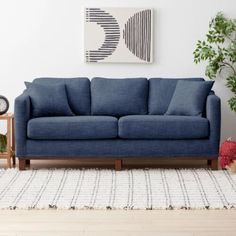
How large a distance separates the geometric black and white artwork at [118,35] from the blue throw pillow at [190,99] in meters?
0.75

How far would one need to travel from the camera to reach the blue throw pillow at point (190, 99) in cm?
562

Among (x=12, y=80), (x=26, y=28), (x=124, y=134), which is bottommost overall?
(x=124, y=134)

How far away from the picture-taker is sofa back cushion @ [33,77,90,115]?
5914mm

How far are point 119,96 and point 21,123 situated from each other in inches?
43.0

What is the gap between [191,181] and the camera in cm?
496

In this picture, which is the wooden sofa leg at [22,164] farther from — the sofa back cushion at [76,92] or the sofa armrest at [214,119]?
the sofa armrest at [214,119]

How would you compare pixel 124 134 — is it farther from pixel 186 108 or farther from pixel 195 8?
pixel 195 8

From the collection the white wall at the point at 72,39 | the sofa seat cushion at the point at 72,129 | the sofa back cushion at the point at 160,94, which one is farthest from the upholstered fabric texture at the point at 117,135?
the white wall at the point at 72,39

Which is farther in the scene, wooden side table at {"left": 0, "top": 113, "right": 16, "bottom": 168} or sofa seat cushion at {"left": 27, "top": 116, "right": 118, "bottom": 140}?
wooden side table at {"left": 0, "top": 113, "right": 16, "bottom": 168}

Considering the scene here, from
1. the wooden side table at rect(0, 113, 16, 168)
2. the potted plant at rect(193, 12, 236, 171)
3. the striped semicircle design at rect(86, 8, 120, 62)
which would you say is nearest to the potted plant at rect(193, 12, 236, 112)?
the potted plant at rect(193, 12, 236, 171)

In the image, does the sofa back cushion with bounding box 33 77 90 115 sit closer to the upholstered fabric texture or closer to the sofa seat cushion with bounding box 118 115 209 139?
the upholstered fabric texture

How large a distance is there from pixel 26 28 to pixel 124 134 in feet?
5.96

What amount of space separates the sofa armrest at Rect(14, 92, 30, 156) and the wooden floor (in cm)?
134

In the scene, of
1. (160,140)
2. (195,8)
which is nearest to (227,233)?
(160,140)
